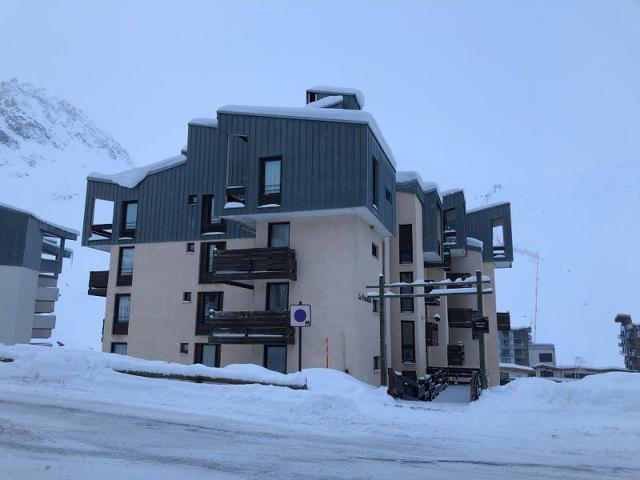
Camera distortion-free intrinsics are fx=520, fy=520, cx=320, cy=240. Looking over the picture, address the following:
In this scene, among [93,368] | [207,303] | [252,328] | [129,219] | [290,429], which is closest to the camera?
[290,429]

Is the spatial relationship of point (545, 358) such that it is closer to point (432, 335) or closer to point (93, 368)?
point (432, 335)

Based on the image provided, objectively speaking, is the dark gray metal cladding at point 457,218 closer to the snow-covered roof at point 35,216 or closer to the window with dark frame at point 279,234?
the window with dark frame at point 279,234

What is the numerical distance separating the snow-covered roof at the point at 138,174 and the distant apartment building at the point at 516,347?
75106 millimetres

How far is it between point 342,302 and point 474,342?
78.8 ft

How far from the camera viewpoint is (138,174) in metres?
33.4

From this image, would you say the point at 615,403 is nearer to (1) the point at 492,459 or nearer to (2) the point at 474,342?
(1) the point at 492,459

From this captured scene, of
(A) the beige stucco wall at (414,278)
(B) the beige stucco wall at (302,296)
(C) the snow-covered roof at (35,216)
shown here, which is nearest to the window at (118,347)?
(B) the beige stucco wall at (302,296)

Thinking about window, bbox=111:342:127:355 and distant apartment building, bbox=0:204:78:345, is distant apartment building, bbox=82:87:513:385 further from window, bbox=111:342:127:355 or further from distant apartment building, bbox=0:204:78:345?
distant apartment building, bbox=0:204:78:345

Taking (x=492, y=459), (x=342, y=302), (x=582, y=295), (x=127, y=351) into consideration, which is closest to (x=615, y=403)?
(x=492, y=459)

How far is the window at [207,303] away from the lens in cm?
3012

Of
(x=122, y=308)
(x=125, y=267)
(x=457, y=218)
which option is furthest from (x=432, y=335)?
(x=125, y=267)

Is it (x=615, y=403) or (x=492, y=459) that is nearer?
(x=492, y=459)

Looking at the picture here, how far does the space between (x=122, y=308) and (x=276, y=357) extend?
12.2m

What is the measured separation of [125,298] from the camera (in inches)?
1282
